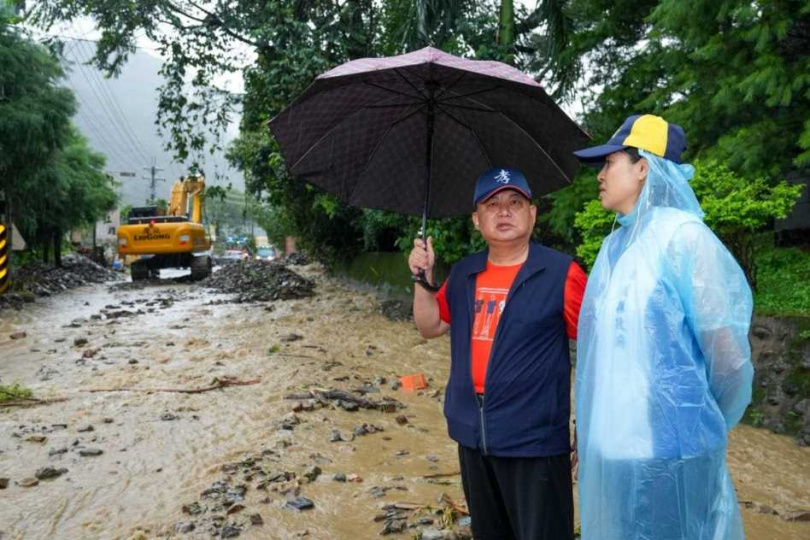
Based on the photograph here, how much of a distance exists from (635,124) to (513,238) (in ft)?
1.84

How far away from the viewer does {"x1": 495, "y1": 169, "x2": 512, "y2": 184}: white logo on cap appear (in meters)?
2.42

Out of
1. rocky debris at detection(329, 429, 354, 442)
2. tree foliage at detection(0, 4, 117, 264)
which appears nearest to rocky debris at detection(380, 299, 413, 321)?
rocky debris at detection(329, 429, 354, 442)

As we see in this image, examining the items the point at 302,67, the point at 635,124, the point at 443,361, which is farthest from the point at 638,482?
the point at 302,67

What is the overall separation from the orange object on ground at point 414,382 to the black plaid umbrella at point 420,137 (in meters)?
4.32

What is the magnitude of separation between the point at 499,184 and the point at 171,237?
2077 cm

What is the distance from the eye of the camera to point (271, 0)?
1295 cm

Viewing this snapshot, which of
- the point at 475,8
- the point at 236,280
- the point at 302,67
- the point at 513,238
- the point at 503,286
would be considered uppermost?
the point at 475,8

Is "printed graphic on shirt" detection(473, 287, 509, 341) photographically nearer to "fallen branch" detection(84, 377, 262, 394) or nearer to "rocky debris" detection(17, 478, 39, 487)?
"rocky debris" detection(17, 478, 39, 487)

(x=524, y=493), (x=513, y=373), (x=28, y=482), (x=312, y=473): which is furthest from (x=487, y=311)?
(x=28, y=482)

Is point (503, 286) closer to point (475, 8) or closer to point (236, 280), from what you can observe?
point (475, 8)

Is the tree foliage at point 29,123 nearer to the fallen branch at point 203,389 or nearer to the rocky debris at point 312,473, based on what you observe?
the fallen branch at point 203,389

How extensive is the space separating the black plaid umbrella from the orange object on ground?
14.2ft

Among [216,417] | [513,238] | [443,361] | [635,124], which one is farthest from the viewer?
[443,361]

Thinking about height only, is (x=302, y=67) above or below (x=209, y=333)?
above
